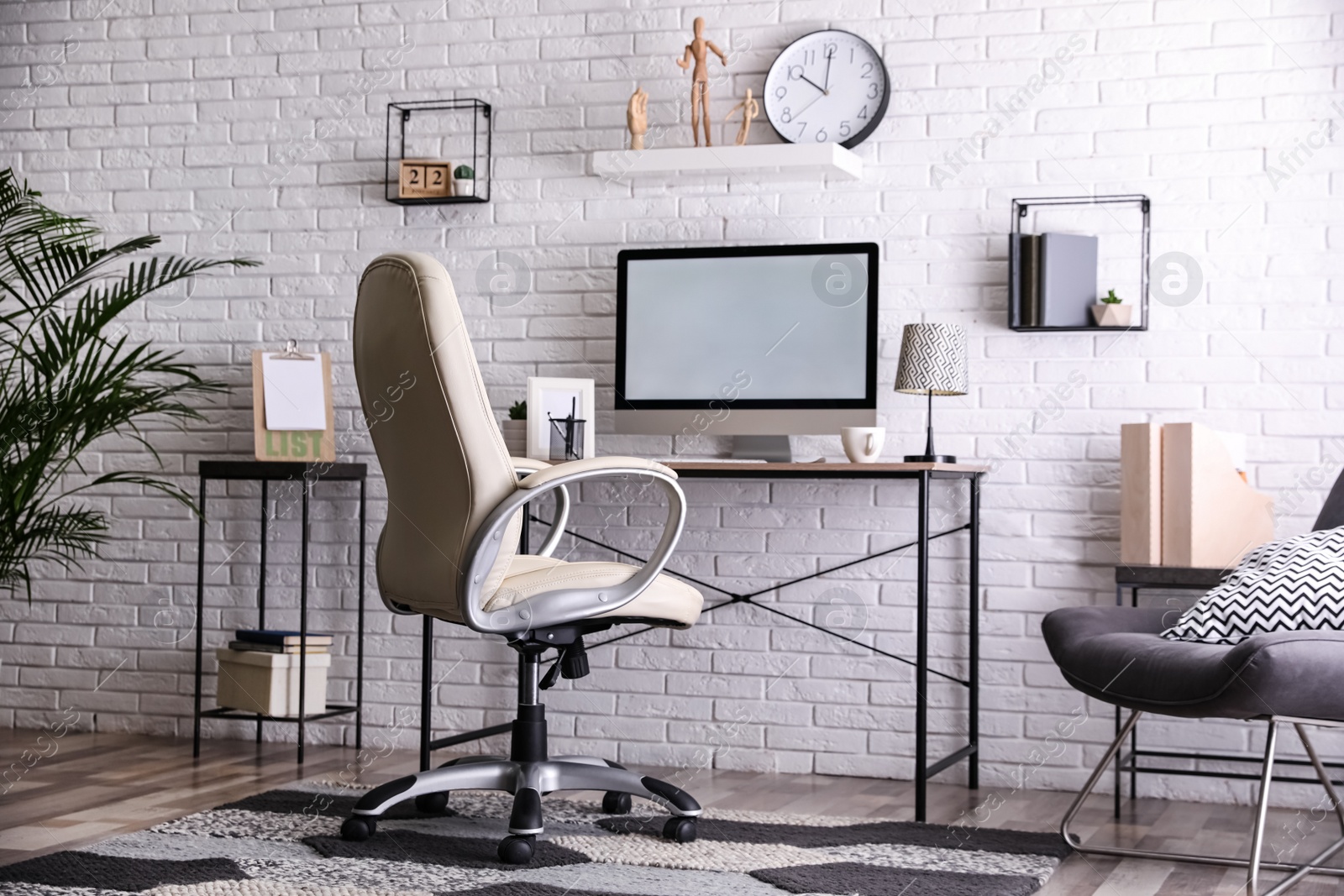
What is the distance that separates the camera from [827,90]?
3562 millimetres

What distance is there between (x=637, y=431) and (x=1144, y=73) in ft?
4.89

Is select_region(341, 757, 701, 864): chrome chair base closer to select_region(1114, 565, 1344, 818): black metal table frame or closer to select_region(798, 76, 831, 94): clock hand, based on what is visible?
select_region(1114, 565, 1344, 818): black metal table frame

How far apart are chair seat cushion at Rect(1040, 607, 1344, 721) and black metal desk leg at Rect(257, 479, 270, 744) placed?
2.17 meters

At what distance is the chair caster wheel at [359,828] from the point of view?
257cm

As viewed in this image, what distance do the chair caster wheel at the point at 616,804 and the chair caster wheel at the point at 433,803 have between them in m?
0.32

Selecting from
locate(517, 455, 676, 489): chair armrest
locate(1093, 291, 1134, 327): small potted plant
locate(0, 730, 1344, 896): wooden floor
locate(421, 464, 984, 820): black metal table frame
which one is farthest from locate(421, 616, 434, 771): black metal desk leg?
locate(1093, 291, 1134, 327): small potted plant

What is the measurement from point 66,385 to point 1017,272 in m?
2.29

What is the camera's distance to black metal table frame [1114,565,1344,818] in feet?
9.66

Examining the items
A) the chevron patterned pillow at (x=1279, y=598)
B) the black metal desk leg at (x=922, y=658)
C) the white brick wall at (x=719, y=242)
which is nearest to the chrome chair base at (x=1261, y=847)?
the chevron patterned pillow at (x=1279, y=598)

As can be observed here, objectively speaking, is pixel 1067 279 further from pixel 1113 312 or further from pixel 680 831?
pixel 680 831

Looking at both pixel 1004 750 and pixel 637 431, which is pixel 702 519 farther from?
pixel 1004 750

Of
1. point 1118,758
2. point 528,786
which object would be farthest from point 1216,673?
point 528,786

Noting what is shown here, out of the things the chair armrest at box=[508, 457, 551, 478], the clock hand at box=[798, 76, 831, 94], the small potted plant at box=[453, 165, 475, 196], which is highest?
the clock hand at box=[798, 76, 831, 94]

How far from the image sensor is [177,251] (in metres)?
4.06
